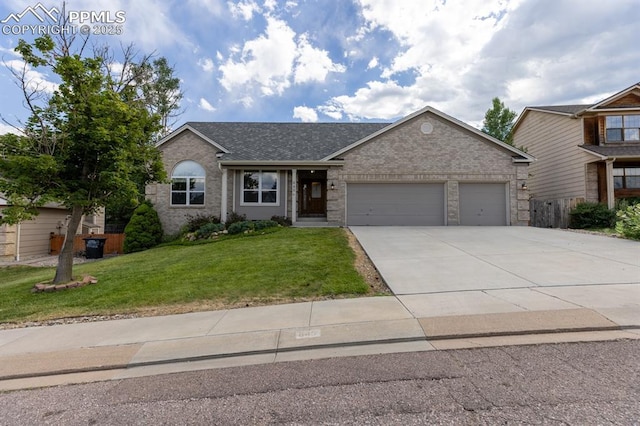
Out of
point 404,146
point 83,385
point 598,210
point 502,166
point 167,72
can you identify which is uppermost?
point 167,72

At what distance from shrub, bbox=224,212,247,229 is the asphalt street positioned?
11558 millimetres

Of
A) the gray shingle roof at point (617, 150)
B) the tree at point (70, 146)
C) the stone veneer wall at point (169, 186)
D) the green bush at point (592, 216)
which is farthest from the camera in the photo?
the gray shingle roof at point (617, 150)

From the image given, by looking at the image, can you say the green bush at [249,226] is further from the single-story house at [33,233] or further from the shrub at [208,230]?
the single-story house at [33,233]

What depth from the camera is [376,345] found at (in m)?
3.77

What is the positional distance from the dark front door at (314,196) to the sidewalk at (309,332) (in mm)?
12590

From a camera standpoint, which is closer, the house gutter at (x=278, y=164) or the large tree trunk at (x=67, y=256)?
the large tree trunk at (x=67, y=256)

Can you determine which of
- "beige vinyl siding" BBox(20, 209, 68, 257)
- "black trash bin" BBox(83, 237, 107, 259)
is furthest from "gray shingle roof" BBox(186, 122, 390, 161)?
"beige vinyl siding" BBox(20, 209, 68, 257)

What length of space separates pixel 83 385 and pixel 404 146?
47.8ft

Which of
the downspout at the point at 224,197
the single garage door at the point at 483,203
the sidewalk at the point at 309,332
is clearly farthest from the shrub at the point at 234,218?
the single garage door at the point at 483,203

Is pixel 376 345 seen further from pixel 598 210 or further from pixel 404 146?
pixel 598 210

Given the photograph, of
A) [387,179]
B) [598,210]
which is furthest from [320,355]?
[598,210]

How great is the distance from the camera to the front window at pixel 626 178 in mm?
16664

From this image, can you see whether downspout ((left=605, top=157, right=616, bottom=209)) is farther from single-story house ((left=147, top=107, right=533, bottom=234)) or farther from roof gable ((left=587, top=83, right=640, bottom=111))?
single-story house ((left=147, top=107, right=533, bottom=234))

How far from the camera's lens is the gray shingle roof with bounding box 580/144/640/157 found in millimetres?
15521
